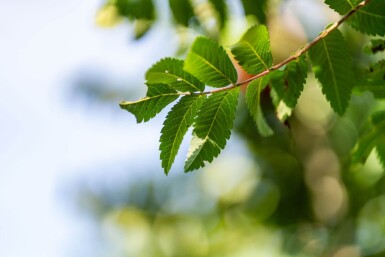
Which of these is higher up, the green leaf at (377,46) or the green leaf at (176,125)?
the green leaf at (377,46)

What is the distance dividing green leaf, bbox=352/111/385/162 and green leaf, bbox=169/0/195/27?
830 millimetres

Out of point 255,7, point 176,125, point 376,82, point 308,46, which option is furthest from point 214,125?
point 255,7

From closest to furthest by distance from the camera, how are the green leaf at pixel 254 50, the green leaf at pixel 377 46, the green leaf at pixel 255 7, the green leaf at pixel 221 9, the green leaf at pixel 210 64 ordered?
the green leaf at pixel 210 64
the green leaf at pixel 254 50
the green leaf at pixel 377 46
the green leaf at pixel 255 7
the green leaf at pixel 221 9

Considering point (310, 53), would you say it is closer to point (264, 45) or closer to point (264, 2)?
point (264, 45)

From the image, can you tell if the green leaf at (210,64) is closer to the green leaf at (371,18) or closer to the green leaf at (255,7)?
the green leaf at (371,18)

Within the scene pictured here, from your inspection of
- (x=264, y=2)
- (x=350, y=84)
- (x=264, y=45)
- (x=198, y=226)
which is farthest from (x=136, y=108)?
Result: (x=198, y=226)

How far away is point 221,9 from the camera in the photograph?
195 centimetres

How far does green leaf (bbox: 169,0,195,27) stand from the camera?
1.95 m

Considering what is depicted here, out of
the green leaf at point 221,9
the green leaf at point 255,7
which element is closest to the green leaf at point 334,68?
the green leaf at point 255,7

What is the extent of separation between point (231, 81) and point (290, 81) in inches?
4.7

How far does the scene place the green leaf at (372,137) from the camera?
1.29m

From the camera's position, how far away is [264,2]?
180 centimetres

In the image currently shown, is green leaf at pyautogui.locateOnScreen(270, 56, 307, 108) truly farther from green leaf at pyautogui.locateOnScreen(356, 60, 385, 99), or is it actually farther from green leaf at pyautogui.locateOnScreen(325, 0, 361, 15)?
green leaf at pyautogui.locateOnScreen(356, 60, 385, 99)

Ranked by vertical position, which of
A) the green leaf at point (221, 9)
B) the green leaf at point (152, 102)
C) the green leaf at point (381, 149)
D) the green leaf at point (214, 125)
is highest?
the green leaf at point (221, 9)
